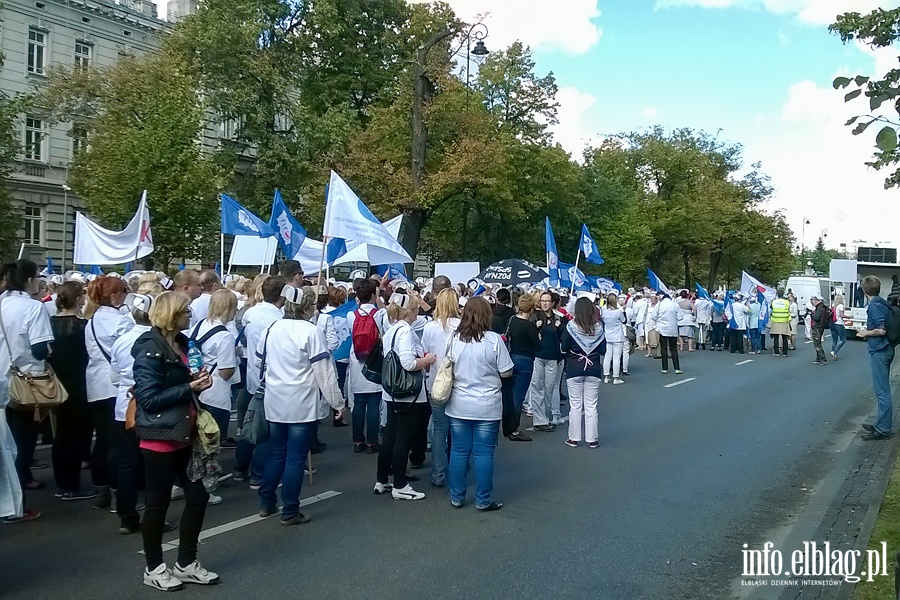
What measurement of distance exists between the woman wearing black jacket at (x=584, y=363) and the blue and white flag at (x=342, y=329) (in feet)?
8.50

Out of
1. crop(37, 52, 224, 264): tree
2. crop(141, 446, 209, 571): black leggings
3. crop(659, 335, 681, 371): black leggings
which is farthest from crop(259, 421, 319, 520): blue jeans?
crop(37, 52, 224, 264): tree

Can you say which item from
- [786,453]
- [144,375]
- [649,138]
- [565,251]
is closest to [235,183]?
[565,251]

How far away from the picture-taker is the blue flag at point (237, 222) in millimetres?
14523

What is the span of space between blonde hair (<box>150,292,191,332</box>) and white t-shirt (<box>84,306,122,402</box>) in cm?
157

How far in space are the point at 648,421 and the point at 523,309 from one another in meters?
3.02

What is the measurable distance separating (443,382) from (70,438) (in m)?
3.26

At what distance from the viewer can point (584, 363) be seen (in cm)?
962

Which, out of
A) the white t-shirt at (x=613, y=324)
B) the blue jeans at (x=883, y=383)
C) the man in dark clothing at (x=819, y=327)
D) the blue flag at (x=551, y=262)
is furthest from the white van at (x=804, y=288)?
the blue jeans at (x=883, y=383)

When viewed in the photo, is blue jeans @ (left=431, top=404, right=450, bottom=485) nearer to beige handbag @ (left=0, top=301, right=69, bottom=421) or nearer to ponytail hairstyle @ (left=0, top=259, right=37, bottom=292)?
beige handbag @ (left=0, top=301, right=69, bottom=421)

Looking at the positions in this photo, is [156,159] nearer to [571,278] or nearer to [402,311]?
[571,278]

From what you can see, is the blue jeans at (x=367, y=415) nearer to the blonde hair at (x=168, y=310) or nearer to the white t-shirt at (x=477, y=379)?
the white t-shirt at (x=477, y=379)

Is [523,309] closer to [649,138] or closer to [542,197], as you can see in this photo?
[542,197]

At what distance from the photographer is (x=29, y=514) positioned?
6.74m

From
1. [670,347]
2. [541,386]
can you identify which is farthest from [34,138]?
[541,386]
